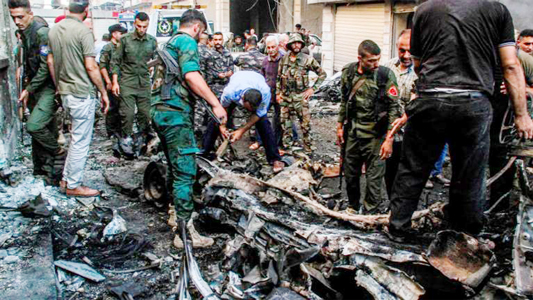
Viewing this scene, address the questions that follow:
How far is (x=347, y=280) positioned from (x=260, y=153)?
5.09 metres

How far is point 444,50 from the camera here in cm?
309

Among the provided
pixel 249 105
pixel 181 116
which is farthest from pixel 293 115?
pixel 181 116

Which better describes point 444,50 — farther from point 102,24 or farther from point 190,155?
point 102,24

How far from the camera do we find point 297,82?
766 centimetres

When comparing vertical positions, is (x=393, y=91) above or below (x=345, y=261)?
above

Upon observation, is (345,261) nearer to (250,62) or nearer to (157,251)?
(157,251)

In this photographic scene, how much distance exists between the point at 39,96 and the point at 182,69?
98.0 inches

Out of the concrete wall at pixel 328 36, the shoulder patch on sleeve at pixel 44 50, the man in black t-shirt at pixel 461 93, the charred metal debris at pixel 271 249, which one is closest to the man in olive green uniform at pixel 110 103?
the shoulder patch on sleeve at pixel 44 50

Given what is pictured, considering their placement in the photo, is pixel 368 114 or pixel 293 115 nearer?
pixel 368 114

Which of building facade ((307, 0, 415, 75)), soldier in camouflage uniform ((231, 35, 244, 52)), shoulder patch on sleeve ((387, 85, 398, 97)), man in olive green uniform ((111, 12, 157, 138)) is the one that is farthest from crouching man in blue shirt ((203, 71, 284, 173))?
soldier in camouflage uniform ((231, 35, 244, 52))

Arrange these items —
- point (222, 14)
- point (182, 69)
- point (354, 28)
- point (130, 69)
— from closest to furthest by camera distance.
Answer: point (182, 69) < point (130, 69) < point (354, 28) < point (222, 14)

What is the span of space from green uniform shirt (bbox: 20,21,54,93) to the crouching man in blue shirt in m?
2.02

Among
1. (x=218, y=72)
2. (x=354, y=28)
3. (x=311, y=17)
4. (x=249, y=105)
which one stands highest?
(x=311, y=17)

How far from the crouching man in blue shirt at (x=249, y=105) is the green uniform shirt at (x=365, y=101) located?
140 cm
